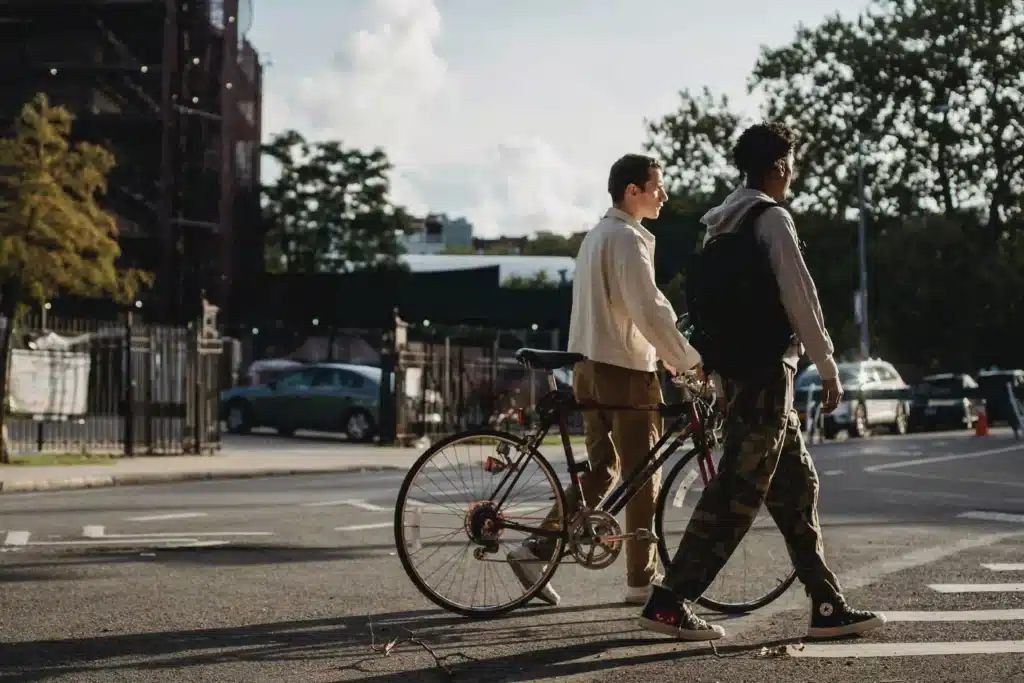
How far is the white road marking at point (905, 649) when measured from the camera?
5.73 metres

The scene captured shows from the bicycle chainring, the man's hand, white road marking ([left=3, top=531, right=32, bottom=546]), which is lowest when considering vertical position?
white road marking ([left=3, top=531, right=32, bottom=546])

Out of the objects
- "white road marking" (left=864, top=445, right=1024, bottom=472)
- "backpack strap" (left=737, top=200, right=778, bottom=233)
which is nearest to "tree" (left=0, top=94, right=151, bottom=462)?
"white road marking" (left=864, top=445, right=1024, bottom=472)

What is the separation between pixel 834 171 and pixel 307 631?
50042 mm

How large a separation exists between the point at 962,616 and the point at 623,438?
5.01 feet

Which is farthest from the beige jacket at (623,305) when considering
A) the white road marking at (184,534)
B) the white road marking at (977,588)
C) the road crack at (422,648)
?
the white road marking at (184,534)

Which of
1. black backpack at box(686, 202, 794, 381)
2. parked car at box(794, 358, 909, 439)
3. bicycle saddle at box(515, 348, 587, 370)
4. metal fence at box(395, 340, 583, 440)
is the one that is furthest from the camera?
parked car at box(794, 358, 909, 439)

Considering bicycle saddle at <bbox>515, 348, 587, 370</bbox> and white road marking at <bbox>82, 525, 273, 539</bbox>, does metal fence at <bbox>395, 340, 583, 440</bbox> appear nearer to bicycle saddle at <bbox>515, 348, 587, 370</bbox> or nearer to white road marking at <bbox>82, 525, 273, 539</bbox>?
white road marking at <bbox>82, 525, 273, 539</bbox>

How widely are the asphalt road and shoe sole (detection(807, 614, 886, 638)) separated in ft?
0.15

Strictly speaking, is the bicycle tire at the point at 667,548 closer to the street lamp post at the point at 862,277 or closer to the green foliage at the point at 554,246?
the street lamp post at the point at 862,277

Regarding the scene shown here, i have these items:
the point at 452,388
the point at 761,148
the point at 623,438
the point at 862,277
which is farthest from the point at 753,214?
the point at 862,277

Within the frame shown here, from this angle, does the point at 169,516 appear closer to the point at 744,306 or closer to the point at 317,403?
the point at 744,306

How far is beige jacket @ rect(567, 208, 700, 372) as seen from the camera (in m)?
6.71

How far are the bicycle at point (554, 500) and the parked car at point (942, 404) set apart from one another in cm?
3303

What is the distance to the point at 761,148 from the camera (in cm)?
618
